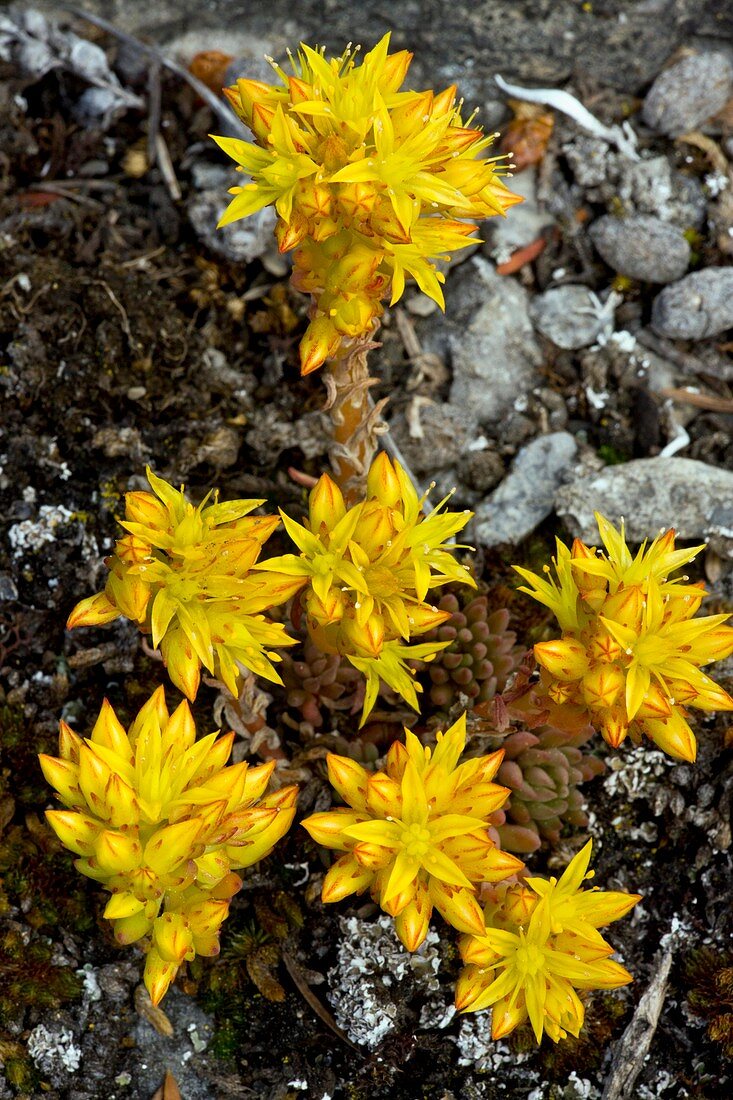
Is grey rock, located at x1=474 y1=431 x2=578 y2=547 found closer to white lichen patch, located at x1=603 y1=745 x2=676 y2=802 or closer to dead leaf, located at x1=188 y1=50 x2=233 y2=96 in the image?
white lichen patch, located at x1=603 y1=745 x2=676 y2=802

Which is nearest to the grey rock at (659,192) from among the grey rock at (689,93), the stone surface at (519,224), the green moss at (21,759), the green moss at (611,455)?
the grey rock at (689,93)

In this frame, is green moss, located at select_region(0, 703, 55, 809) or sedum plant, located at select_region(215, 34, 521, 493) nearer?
sedum plant, located at select_region(215, 34, 521, 493)

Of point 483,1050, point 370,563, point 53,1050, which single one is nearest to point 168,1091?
point 53,1050

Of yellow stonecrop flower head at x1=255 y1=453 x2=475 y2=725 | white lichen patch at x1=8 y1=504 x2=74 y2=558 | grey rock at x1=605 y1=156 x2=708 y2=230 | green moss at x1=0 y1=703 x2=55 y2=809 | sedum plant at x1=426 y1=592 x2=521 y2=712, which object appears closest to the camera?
yellow stonecrop flower head at x1=255 y1=453 x2=475 y2=725

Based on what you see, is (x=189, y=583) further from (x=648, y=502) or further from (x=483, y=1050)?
(x=648, y=502)

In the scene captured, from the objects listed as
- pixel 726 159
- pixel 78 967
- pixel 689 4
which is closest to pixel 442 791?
pixel 78 967

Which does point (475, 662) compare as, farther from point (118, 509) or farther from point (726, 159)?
point (726, 159)

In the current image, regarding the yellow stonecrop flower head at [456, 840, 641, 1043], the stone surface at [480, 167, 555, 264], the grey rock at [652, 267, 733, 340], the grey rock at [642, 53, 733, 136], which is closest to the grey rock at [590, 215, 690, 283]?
the grey rock at [652, 267, 733, 340]
